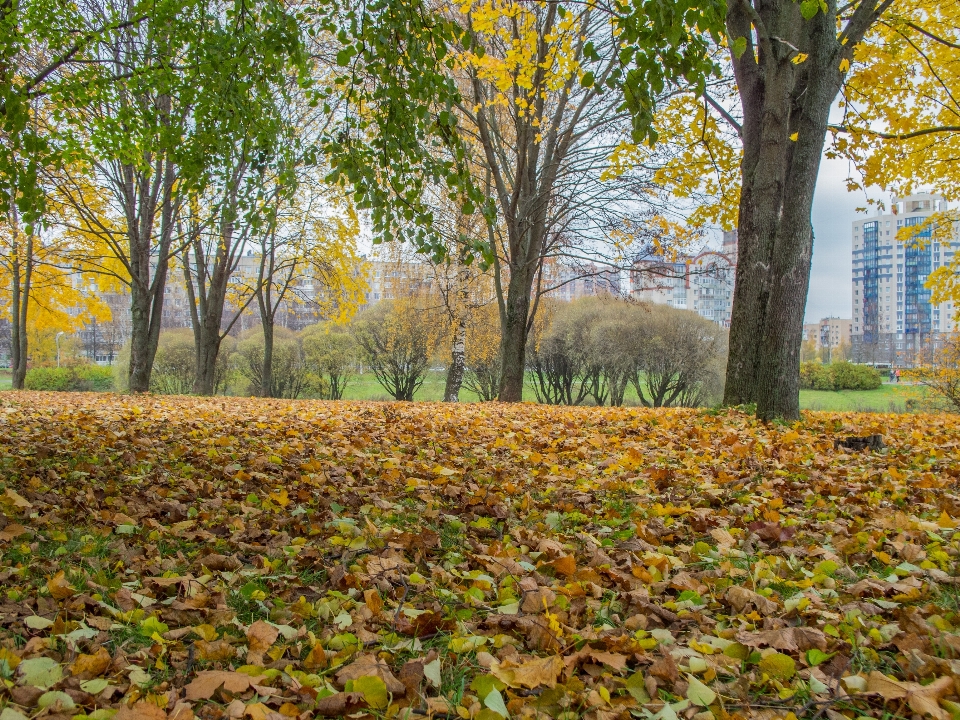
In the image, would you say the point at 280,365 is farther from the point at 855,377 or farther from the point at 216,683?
the point at 216,683

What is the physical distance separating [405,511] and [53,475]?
2.37 meters

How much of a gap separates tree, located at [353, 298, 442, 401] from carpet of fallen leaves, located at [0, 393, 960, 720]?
1626cm

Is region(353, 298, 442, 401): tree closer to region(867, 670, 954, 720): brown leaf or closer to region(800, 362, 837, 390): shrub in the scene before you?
region(800, 362, 837, 390): shrub

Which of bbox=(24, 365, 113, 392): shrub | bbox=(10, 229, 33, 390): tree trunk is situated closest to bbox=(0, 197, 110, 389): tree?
bbox=(10, 229, 33, 390): tree trunk

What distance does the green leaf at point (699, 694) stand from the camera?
1556 mm

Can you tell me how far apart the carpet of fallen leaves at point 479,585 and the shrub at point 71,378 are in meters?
25.4

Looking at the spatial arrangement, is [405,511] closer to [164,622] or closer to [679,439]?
[164,622]

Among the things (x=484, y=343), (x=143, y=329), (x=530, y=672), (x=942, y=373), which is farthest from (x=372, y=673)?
(x=484, y=343)

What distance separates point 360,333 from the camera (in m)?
21.6

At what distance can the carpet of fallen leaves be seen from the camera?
1.61m

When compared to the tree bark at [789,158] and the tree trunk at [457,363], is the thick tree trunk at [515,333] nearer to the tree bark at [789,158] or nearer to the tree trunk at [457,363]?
the tree bark at [789,158]

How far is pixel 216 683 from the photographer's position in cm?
162

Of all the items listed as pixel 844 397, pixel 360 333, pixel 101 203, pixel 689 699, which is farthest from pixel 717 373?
pixel 689 699

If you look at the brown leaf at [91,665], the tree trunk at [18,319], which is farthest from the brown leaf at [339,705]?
the tree trunk at [18,319]
